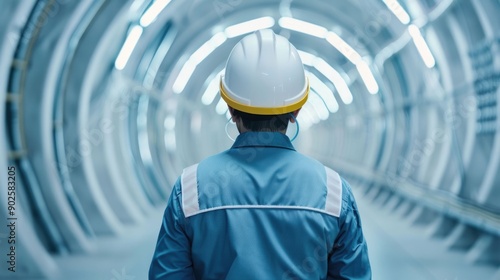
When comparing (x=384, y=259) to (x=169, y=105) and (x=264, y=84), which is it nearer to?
(x=264, y=84)

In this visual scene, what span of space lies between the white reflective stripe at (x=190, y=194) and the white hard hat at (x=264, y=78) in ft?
1.04

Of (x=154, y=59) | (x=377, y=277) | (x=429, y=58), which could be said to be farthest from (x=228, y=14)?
(x=377, y=277)

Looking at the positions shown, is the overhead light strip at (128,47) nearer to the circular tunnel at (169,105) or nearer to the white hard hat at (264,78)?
the circular tunnel at (169,105)

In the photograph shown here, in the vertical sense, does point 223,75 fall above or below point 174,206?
above

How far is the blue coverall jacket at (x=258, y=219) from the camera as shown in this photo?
1.92 meters

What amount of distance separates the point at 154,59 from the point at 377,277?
597 cm

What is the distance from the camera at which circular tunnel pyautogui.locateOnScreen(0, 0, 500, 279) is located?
6039mm

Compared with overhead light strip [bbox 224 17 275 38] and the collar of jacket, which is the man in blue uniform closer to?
the collar of jacket

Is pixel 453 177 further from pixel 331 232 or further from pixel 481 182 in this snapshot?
pixel 331 232

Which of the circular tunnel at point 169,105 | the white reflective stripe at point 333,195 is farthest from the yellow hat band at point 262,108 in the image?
the circular tunnel at point 169,105

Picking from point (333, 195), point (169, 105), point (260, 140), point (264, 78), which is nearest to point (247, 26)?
point (169, 105)

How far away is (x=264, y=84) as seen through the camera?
7.03 feet

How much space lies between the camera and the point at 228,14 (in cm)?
1146

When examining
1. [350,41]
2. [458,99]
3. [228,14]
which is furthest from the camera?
[350,41]
